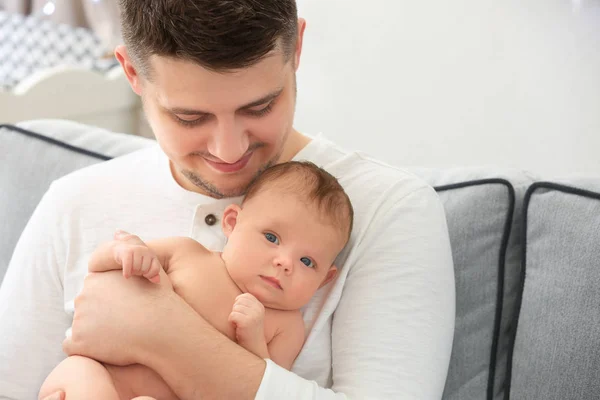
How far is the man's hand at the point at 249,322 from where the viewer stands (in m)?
1.03

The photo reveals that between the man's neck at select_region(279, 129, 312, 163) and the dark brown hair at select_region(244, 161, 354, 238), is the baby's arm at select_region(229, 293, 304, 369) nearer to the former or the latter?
the dark brown hair at select_region(244, 161, 354, 238)

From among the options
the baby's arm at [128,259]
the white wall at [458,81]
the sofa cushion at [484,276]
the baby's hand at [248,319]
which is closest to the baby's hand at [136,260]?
the baby's arm at [128,259]

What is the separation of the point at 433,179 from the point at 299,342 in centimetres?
58

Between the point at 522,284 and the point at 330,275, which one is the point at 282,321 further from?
the point at 522,284

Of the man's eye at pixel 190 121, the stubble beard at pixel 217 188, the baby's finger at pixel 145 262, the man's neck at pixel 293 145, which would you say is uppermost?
the man's eye at pixel 190 121

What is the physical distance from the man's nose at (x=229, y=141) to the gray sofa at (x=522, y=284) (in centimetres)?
52

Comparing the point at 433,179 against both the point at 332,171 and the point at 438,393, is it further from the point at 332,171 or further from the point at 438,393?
the point at 438,393

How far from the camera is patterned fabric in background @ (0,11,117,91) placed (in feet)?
9.42

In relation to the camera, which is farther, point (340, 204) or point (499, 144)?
point (499, 144)

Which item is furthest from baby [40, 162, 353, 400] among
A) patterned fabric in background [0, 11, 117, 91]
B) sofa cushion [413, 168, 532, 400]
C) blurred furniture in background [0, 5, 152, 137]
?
patterned fabric in background [0, 11, 117, 91]

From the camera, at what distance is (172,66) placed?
1.07m

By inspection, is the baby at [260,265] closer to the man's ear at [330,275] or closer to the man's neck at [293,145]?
the man's ear at [330,275]

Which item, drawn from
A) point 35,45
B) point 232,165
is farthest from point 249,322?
point 35,45

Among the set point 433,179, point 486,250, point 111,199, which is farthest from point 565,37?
point 111,199
